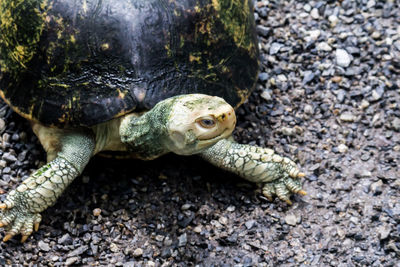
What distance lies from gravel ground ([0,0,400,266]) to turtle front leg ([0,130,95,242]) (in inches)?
4.6

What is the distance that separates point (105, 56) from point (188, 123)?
867 millimetres

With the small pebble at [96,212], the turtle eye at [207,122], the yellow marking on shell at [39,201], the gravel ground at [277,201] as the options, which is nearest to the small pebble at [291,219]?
the gravel ground at [277,201]

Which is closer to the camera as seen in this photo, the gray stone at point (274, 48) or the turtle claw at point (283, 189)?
the turtle claw at point (283, 189)

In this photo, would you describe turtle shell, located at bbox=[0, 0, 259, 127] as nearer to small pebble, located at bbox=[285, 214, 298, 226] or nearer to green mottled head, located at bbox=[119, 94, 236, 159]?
green mottled head, located at bbox=[119, 94, 236, 159]

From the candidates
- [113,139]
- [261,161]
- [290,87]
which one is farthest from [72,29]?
[290,87]

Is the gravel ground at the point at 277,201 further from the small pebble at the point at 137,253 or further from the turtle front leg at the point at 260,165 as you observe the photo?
the turtle front leg at the point at 260,165

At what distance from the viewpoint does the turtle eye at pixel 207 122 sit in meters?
3.38

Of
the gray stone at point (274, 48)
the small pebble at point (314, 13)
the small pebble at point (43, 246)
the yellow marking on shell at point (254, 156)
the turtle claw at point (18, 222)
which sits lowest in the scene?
the small pebble at point (43, 246)

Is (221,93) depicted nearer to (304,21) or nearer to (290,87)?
(290,87)

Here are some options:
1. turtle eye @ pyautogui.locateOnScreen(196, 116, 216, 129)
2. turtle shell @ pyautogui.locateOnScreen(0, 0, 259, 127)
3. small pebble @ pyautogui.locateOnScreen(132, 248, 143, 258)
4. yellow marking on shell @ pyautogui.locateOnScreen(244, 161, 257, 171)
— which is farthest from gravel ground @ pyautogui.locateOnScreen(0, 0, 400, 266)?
turtle eye @ pyautogui.locateOnScreen(196, 116, 216, 129)

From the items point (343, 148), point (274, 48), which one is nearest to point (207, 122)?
point (343, 148)

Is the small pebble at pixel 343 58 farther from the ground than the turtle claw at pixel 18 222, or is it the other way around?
the small pebble at pixel 343 58

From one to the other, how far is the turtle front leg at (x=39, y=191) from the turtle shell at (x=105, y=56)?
26cm

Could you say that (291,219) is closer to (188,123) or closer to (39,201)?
(188,123)
